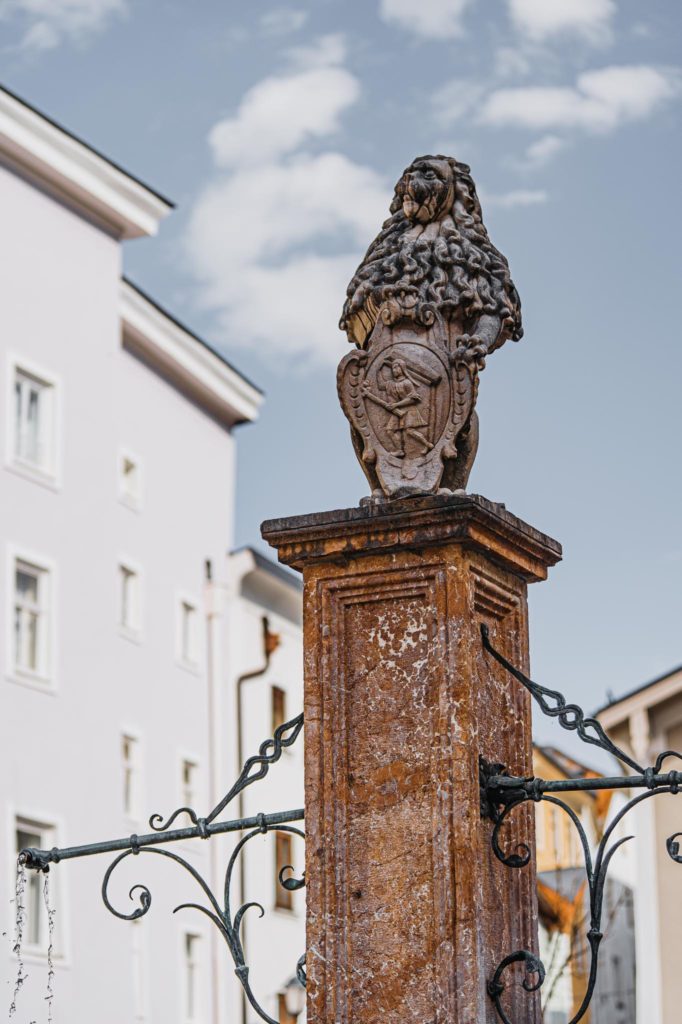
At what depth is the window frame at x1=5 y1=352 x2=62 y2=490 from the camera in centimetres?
2745

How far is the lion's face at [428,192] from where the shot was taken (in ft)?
22.4

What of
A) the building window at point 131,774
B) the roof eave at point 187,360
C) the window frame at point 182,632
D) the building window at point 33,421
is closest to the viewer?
the building window at point 33,421

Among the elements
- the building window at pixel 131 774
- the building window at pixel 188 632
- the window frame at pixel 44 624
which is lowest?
the building window at pixel 131 774

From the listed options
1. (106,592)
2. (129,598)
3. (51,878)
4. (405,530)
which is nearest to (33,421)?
(106,592)

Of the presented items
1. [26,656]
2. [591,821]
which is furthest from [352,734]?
[591,821]

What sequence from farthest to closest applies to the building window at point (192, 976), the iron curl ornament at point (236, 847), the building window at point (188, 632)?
the building window at point (188, 632), the building window at point (192, 976), the iron curl ornament at point (236, 847)

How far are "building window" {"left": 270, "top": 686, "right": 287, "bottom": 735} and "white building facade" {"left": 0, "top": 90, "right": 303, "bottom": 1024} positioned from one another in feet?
3.32

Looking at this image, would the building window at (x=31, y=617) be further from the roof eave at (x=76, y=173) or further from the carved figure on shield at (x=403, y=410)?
the carved figure on shield at (x=403, y=410)

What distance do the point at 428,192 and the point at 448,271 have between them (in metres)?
0.30

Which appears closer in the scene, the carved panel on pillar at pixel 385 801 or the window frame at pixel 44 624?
the carved panel on pillar at pixel 385 801

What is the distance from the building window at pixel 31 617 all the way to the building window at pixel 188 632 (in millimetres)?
4658

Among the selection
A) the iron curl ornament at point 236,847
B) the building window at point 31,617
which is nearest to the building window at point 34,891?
the building window at point 31,617

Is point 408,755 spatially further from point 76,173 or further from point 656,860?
point 76,173

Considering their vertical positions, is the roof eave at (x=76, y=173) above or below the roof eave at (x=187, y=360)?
above
